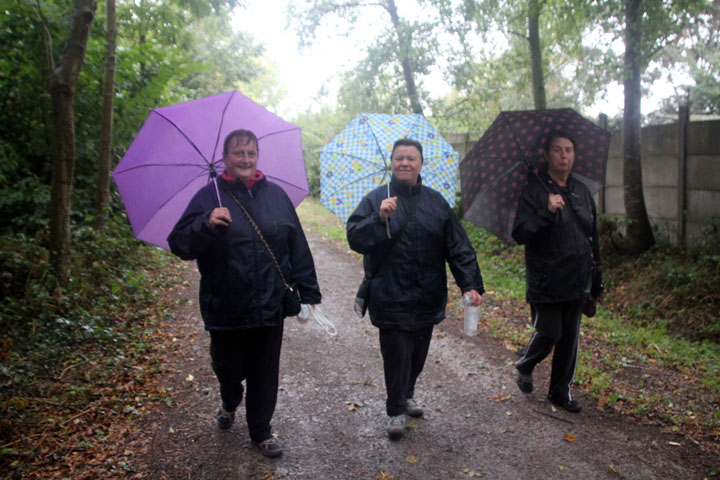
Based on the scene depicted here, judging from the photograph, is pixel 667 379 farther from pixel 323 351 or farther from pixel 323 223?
pixel 323 223

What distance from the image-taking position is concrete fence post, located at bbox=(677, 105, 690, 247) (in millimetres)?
7773

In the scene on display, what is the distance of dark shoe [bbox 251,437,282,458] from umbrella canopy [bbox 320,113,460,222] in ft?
5.43

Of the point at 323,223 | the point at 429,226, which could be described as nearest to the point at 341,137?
the point at 429,226

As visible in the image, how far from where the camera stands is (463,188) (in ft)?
15.0

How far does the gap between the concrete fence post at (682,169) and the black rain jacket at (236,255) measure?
6.41 m

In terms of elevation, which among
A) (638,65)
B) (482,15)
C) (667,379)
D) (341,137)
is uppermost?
(482,15)

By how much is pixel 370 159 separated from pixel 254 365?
169 centimetres

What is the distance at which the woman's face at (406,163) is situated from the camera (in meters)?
3.90

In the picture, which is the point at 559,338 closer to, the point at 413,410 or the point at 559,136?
the point at 413,410

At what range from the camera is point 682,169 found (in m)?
7.83

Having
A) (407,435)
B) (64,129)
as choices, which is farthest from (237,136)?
(64,129)

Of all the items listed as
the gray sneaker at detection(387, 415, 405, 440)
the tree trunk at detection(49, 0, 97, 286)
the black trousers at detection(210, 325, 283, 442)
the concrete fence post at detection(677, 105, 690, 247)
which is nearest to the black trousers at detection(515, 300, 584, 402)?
the gray sneaker at detection(387, 415, 405, 440)

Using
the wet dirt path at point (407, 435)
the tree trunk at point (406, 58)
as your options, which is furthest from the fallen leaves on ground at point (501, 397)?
the tree trunk at point (406, 58)

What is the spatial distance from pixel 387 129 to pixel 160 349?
3.41 metres
